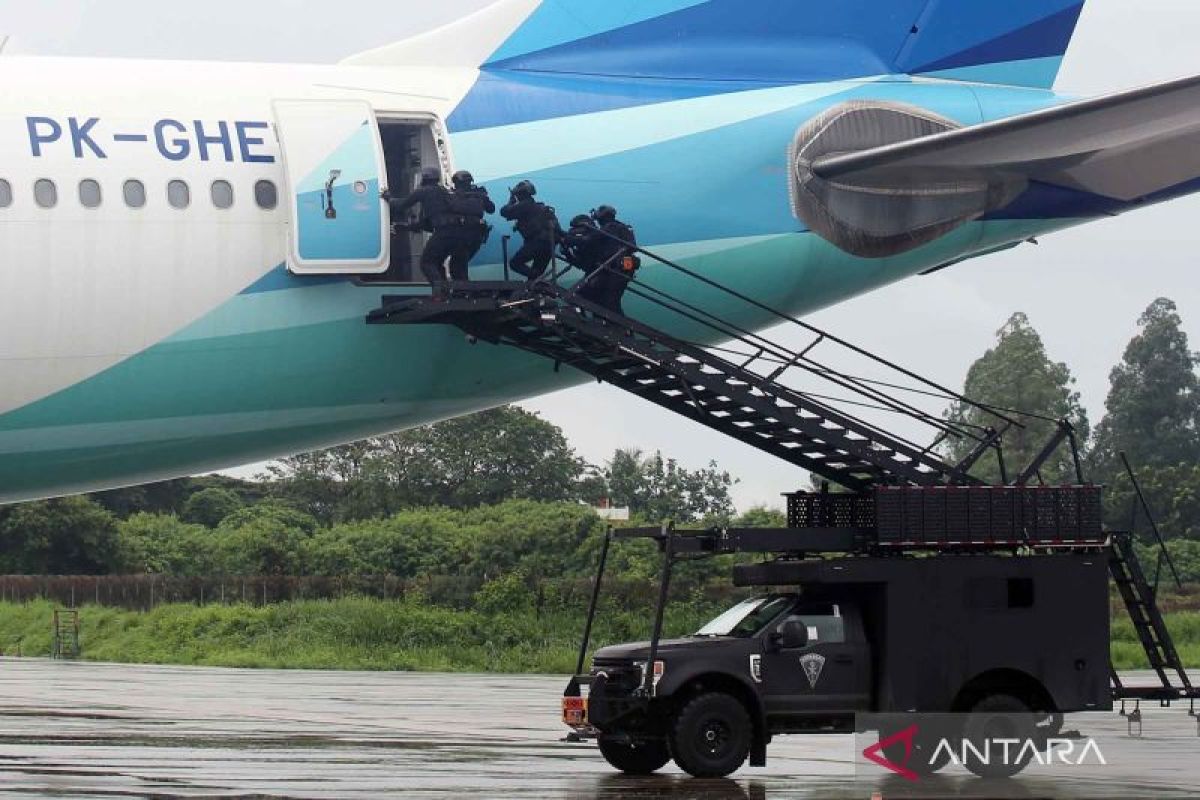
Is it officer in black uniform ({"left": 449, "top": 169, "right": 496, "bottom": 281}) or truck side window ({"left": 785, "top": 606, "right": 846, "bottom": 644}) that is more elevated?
officer in black uniform ({"left": 449, "top": 169, "right": 496, "bottom": 281})

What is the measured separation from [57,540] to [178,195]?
46.1 metres

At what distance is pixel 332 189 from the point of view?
2162cm

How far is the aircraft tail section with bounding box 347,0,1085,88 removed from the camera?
24156mm

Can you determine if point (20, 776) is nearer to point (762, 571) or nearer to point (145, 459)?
point (145, 459)

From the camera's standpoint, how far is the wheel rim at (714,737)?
19078 mm

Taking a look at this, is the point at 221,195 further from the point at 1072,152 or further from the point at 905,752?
the point at 1072,152

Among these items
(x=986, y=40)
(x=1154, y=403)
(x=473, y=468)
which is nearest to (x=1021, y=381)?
(x=1154, y=403)

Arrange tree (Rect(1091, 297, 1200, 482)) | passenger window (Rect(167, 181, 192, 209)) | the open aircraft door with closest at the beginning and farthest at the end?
passenger window (Rect(167, 181, 192, 209)) → the open aircraft door → tree (Rect(1091, 297, 1200, 482))

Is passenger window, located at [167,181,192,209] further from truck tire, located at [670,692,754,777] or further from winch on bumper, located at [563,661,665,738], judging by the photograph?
truck tire, located at [670,692,754,777]

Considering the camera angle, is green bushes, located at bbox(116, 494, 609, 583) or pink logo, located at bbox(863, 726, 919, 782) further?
green bushes, located at bbox(116, 494, 609, 583)

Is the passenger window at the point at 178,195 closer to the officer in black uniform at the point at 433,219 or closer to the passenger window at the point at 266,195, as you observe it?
the passenger window at the point at 266,195

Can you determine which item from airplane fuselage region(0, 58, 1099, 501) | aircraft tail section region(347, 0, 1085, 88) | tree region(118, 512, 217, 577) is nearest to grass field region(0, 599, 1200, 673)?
tree region(118, 512, 217, 577)

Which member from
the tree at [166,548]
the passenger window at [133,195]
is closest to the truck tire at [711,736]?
the passenger window at [133,195]

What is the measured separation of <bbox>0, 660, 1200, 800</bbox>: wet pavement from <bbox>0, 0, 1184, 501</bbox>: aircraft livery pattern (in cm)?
326
